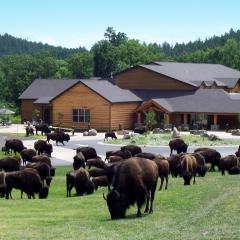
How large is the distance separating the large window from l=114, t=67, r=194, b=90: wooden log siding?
12.1 metres

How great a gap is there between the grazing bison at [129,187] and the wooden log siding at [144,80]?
67667 mm

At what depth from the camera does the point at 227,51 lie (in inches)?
6594

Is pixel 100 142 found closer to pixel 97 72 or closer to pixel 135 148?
pixel 135 148

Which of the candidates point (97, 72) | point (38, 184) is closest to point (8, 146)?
point (38, 184)

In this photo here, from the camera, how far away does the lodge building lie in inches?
3061

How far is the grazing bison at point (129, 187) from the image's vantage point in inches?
719

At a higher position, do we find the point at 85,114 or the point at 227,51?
the point at 227,51

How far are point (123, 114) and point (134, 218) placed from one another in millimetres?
61642

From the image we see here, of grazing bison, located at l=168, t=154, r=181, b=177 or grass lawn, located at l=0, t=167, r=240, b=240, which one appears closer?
grass lawn, located at l=0, t=167, r=240, b=240

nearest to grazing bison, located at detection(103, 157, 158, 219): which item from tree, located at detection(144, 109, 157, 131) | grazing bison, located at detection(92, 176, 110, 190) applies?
grazing bison, located at detection(92, 176, 110, 190)

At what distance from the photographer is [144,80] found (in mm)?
89812

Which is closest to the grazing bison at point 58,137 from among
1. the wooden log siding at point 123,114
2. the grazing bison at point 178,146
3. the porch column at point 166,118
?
the grazing bison at point 178,146

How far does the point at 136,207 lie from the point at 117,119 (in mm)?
58850

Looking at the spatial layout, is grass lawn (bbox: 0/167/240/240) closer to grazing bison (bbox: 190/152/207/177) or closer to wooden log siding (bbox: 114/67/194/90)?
grazing bison (bbox: 190/152/207/177)
